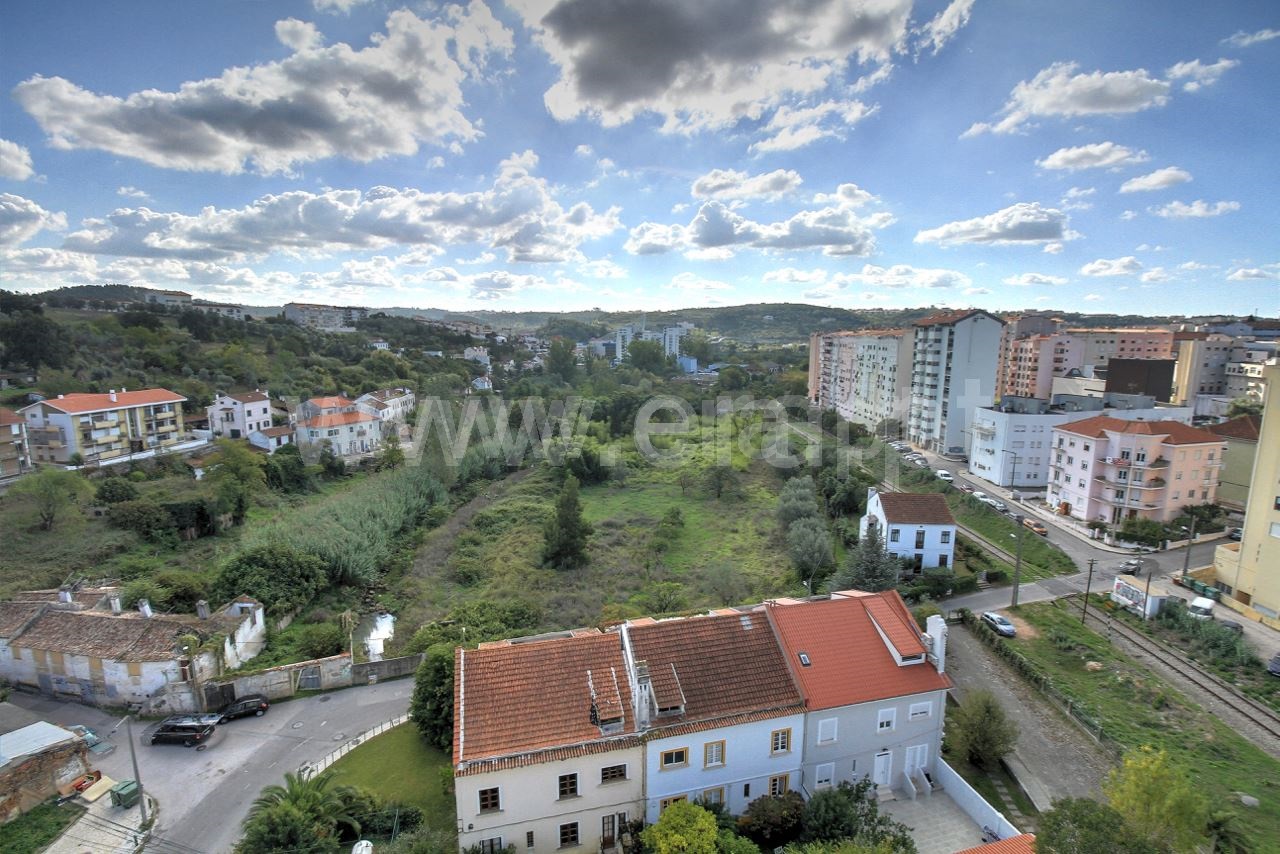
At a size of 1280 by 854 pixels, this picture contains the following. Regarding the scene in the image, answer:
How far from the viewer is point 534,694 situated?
42.7 feet

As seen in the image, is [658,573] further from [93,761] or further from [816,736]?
[93,761]

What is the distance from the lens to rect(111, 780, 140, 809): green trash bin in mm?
14211

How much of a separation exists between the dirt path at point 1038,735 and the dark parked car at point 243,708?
21061 millimetres

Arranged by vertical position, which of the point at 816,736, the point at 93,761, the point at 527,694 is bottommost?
the point at 93,761

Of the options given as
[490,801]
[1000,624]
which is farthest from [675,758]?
[1000,624]

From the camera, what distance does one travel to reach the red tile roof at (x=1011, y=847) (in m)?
10.7

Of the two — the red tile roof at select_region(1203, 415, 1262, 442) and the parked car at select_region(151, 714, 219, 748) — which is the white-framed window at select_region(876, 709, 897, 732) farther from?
the red tile roof at select_region(1203, 415, 1262, 442)

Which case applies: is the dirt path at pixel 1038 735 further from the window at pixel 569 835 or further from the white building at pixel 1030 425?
the white building at pixel 1030 425

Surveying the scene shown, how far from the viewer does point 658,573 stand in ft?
96.8

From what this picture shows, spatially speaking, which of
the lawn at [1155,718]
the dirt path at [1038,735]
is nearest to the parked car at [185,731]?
the dirt path at [1038,735]

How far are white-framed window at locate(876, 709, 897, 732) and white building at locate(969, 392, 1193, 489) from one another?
32164mm

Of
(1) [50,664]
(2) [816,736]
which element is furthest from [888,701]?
(1) [50,664]

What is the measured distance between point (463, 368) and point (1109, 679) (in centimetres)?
6809

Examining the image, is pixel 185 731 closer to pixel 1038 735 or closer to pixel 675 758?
pixel 675 758
